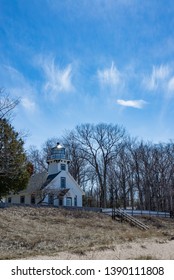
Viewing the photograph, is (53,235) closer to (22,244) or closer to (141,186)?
(22,244)

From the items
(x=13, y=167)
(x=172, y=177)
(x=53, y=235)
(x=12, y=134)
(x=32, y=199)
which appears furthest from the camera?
(x=172, y=177)

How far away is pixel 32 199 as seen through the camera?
40.0 metres

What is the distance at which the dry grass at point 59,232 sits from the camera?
14953 mm

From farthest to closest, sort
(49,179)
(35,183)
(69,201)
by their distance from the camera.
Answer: (35,183) < (49,179) < (69,201)

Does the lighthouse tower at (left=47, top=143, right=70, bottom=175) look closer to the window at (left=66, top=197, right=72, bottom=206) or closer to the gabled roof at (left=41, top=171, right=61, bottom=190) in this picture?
the gabled roof at (left=41, top=171, right=61, bottom=190)

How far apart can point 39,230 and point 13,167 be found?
185 inches

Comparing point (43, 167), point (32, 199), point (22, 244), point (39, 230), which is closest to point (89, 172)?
point (43, 167)

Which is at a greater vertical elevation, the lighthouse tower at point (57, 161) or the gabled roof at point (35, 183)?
the lighthouse tower at point (57, 161)

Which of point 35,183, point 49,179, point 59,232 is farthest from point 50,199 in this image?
point 59,232

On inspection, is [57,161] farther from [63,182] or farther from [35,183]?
[35,183]

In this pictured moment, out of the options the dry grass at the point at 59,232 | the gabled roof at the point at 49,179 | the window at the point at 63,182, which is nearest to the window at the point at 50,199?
the gabled roof at the point at 49,179

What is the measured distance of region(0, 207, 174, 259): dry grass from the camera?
589 inches

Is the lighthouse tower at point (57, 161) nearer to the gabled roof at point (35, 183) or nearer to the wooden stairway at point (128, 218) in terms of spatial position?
the gabled roof at point (35, 183)

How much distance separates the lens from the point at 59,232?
20.7 m
